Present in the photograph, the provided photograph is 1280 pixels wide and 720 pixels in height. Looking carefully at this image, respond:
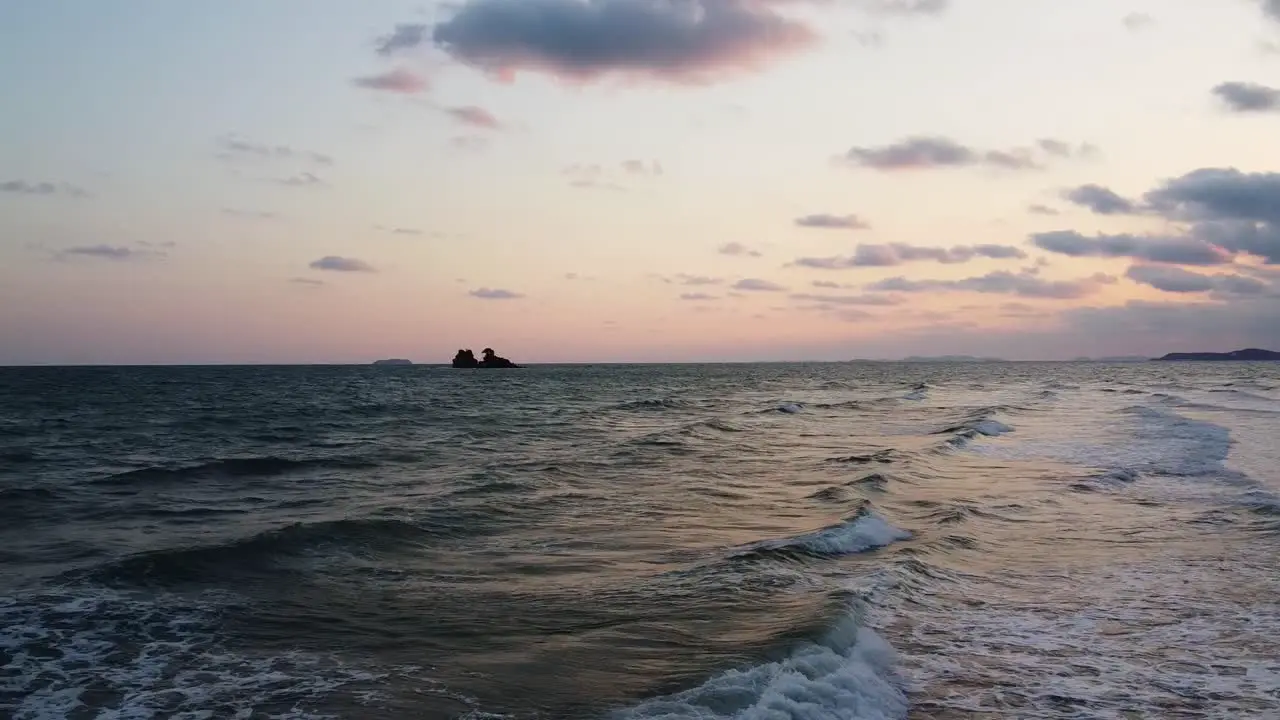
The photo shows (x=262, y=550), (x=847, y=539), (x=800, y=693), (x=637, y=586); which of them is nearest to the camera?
(x=800, y=693)

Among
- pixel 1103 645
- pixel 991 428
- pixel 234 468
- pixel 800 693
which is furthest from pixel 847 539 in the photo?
pixel 991 428

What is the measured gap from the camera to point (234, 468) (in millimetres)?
26344

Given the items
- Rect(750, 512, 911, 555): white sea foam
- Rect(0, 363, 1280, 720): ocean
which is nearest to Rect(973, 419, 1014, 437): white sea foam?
Rect(0, 363, 1280, 720): ocean

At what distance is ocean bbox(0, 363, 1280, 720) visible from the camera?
8.73 meters

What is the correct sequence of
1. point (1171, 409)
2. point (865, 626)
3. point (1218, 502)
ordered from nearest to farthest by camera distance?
point (865, 626), point (1218, 502), point (1171, 409)

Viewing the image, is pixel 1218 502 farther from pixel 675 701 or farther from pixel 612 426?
pixel 612 426

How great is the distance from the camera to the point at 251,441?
34.8 meters

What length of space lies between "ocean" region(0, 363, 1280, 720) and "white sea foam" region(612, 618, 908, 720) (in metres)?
0.04

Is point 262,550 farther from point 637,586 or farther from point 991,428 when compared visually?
point 991,428

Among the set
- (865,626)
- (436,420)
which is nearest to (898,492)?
(865,626)

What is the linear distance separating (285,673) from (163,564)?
219 inches

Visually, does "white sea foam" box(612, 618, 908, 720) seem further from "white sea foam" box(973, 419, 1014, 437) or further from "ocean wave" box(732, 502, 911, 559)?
"white sea foam" box(973, 419, 1014, 437)

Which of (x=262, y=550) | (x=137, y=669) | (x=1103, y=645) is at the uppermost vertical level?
(x=262, y=550)

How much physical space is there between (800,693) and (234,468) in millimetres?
22452
